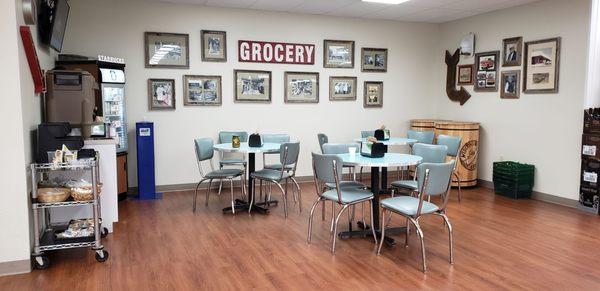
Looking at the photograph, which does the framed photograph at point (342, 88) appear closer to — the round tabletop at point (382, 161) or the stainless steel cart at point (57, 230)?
the round tabletop at point (382, 161)

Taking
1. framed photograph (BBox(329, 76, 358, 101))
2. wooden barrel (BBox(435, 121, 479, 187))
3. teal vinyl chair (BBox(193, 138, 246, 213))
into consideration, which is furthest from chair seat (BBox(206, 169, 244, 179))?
wooden barrel (BBox(435, 121, 479, 187))

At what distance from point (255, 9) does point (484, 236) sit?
4.81 metres

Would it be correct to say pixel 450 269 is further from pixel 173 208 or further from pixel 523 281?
pixel 173 208

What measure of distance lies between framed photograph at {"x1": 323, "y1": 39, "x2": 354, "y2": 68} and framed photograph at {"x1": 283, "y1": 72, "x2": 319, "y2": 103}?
0.35 meters

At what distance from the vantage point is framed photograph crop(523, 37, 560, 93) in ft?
20.2

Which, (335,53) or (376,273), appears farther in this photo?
(335,53)

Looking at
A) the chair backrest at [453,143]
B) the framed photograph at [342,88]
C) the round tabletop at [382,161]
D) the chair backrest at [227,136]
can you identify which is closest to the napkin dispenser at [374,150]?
the round tabletop at [382,161]

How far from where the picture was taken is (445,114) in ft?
27.4

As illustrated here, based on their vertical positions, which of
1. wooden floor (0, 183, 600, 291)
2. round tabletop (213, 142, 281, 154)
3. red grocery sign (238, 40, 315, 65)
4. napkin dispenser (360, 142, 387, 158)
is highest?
red grocery sign (238, 40, 315, 65)

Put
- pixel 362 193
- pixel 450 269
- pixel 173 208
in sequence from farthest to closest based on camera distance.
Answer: pixel 173 208 < pixel 362 193 < pixel 450 269

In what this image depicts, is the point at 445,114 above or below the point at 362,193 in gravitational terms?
above

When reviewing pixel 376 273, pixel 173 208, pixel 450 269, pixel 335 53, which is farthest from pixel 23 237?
pixel 335 53

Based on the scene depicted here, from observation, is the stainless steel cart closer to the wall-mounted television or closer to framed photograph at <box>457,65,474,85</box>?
the wall-mounted television

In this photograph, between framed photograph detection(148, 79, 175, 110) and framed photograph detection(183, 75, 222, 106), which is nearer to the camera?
framed photograph detection(148, 79, 175, 110)
